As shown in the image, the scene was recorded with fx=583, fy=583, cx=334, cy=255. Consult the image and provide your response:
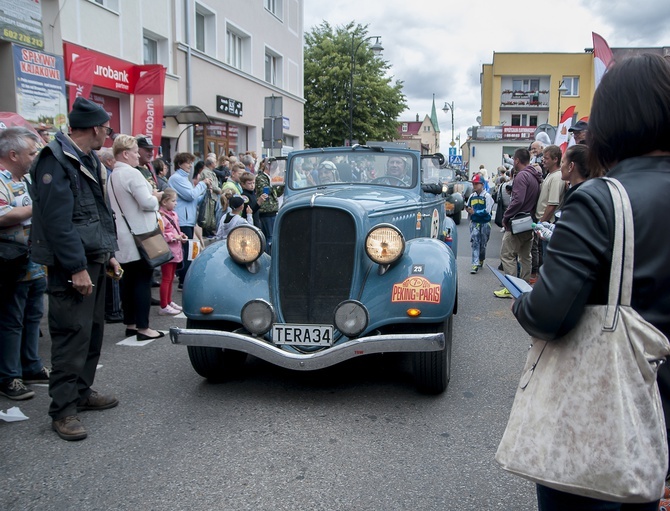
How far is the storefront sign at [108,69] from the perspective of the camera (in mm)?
11344

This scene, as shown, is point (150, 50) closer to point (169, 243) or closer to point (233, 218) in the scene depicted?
point (233, 218)

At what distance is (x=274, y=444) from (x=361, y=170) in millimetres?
3314

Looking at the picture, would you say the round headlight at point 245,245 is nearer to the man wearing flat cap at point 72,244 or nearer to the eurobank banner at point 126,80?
the man wearing flat cap at point 72,244

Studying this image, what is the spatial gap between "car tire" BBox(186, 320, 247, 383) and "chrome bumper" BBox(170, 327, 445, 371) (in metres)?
0.38

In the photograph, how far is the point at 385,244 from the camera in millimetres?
4070

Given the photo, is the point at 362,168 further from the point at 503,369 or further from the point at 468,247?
the point at 468,247

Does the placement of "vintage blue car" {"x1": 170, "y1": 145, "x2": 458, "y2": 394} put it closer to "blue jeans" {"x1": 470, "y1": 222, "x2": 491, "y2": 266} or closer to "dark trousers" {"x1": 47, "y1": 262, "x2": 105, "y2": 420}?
"dark trousers" {"x1": 47, "y1": 262, "x2": 105, "y2": 420}

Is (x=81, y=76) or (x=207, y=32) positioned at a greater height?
(x=207, y=32)

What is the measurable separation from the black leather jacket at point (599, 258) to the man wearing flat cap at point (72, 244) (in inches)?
108

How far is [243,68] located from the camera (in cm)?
2069

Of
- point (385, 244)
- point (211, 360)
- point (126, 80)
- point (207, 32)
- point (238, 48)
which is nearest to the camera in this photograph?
point (385, 244)

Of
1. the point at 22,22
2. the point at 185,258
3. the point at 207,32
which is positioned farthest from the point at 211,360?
the point at 207,32

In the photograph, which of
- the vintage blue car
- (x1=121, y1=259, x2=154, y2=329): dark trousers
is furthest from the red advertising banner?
the vintage blue car

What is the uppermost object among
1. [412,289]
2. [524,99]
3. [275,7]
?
[524,99]
